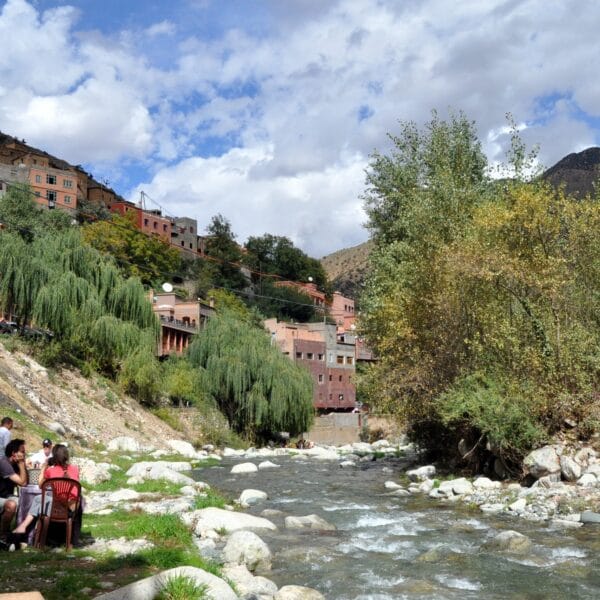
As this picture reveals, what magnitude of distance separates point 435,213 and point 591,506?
1299 centimetres

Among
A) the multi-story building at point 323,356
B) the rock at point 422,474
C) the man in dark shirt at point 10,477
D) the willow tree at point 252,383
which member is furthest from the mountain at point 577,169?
the man in dark shirt at point 10,477

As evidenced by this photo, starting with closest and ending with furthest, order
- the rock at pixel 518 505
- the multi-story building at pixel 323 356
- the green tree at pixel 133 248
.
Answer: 1. the rock at pixel 518 505
2. the multi-story building at pixel 323 356
3. the green tree at pixel 133 248

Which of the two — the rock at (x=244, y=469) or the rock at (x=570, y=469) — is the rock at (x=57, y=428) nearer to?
the rock at (x=244, y=469)

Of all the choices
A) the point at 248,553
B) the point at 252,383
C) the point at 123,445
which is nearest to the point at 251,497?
the point at 248,553

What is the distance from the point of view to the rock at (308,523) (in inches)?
551

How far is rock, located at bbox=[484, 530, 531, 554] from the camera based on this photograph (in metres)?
11.8

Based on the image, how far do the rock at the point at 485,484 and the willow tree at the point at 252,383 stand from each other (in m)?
22.9

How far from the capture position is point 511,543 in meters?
12.0

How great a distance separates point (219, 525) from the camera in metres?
12.5

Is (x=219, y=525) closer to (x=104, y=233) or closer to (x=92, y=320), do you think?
(x=92, y=320)

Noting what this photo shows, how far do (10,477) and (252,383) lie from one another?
32.0 m

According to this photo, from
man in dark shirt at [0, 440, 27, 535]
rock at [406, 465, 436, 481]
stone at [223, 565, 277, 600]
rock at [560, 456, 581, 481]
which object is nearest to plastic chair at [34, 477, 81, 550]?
man in dark shirt at [0, 440, 27, 535]

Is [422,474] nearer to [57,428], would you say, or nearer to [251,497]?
[251,497]

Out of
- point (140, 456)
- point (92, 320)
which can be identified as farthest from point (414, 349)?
point (92, 320)
